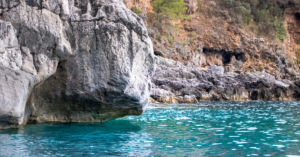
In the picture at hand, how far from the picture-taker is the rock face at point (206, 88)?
31.1 metres

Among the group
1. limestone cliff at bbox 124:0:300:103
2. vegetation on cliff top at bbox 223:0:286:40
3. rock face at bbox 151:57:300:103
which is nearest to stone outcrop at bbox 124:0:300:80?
limestone cliff at bbox 124:0:300:103

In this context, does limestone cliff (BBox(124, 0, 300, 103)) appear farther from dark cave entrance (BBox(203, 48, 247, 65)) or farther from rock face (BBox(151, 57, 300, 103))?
rock face (BBox(151, 57, 300, 103))

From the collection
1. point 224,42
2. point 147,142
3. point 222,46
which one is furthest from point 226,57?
point 147,142

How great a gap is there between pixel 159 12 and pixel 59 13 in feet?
160

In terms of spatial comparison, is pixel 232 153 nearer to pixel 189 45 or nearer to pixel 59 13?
pixel 59 13

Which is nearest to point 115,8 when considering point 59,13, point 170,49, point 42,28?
point 59,13

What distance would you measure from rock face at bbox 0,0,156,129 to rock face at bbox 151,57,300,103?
18542mm

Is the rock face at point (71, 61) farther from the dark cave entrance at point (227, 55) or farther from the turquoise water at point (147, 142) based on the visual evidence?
the dark cave entrance at point (227, 55)

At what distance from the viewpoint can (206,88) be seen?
35.5m

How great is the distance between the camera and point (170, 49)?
5381 cm

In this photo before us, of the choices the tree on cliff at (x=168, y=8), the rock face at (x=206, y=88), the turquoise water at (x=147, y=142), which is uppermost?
the tree on cliff at (x=168, y=8)

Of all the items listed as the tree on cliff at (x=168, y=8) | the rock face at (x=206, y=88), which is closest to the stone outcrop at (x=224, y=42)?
the tree on cliff at (x=168, y=8)

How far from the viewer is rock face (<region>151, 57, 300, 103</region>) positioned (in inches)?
1223

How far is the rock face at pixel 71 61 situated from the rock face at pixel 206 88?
60.8 ft
